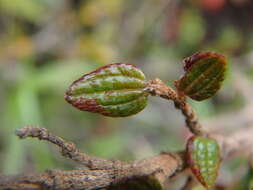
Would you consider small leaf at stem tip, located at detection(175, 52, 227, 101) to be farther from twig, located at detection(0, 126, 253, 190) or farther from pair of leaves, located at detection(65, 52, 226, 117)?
twig, located at detection(0, 126, 253, 190)

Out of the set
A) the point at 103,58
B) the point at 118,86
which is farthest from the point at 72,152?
the point at 103,58

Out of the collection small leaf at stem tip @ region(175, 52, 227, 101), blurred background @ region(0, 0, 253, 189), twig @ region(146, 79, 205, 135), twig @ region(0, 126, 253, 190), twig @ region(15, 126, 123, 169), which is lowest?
twig @ region(0, 126, 253, 190)

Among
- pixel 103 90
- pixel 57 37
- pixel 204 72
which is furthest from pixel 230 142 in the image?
pixel 57 37

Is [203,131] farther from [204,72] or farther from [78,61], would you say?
[78,61]

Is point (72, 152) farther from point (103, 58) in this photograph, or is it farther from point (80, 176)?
point (103, 58)

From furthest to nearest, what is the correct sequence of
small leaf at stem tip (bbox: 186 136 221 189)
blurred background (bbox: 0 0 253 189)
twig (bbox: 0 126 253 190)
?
blurred background (bbox: 0 0 253 189), small leaf at stem tip (bbox: 186 136 221 189), twig (bbox: 0 126 253 190)

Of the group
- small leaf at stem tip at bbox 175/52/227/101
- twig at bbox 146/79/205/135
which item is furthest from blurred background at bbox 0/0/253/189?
small leaf at stem tip at bbox 175/52/227/101

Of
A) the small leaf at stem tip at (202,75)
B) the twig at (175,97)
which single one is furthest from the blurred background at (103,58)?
the small leaf at stem tip at (202,75)
